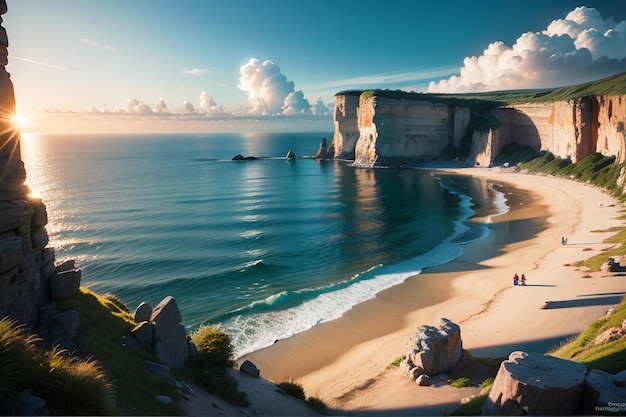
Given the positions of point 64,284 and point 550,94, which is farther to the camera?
point 550,94

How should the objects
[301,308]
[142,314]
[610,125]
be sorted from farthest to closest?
[610,125] < [301,308] < [142,314]

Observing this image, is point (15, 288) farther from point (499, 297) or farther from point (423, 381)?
point (499, 297)

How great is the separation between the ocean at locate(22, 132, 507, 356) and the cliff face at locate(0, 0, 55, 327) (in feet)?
38.7

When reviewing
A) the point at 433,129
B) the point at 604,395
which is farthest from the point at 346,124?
the point at 604,395

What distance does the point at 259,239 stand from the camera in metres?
40.2

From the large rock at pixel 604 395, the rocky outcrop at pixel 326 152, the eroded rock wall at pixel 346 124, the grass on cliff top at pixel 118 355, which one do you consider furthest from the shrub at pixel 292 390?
the rocky outcrop at pixel 326 152

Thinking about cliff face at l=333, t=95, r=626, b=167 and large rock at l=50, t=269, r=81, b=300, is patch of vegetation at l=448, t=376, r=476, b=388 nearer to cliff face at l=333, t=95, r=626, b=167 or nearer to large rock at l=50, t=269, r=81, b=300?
large rock at l=50, t=269, r=81, b=300

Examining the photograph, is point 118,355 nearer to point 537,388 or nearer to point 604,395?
point 537,388

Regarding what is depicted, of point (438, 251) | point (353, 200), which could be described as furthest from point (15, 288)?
point (353, 200)

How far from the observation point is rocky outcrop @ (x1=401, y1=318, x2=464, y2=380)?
15414 millimetres

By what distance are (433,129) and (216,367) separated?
98406mm

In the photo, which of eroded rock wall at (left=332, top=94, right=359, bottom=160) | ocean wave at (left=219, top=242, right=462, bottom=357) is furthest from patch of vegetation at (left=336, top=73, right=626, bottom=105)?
ocean wave at (left=219, top=242, right=462, bottom=357)

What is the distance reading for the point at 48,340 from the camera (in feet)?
34.6

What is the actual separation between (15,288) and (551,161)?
87.0 metres
